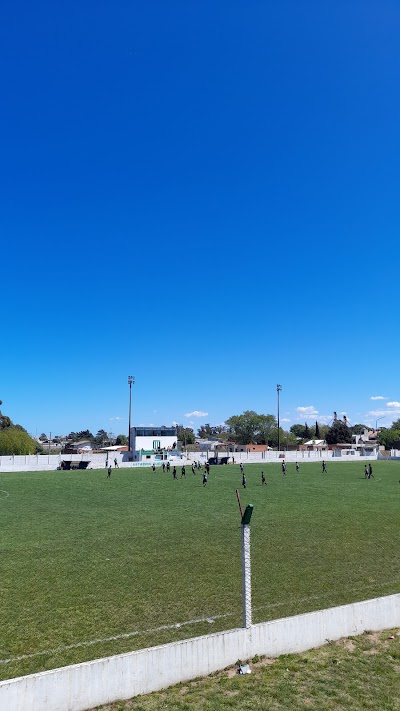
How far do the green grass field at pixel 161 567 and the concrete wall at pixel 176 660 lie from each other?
1.53 meters

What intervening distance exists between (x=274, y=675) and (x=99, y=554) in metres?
8.24

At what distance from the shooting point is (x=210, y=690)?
19.4ft

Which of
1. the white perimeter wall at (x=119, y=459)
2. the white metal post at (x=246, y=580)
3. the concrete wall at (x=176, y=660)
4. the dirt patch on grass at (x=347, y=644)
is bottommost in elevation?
the white perimeter wall at (x=119, y=459)

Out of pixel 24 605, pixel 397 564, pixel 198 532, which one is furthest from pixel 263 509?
pixel 24 605

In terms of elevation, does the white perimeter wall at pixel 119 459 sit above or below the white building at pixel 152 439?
below

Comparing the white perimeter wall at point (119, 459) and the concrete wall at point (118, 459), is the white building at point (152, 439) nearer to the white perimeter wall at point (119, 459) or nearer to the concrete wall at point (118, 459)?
the concrete wall at point (118, 459)

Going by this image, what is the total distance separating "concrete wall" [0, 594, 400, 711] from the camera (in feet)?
17.1

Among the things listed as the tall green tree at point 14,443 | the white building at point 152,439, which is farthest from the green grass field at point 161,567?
the white building at point 152,439

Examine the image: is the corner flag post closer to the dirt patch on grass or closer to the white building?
the dirt patch on grass

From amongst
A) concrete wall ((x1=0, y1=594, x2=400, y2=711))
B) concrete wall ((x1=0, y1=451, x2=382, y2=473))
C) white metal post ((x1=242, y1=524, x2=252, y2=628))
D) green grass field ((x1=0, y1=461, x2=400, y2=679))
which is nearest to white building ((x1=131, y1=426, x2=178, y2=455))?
concrete wall ((x1=0, y1=451, x2=382, y2=473))

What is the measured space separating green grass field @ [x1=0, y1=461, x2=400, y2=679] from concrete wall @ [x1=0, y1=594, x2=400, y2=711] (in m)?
1.53

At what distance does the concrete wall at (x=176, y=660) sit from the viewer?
5219 mm

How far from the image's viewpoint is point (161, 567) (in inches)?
479

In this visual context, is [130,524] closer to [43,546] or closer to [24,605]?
[43,546]
